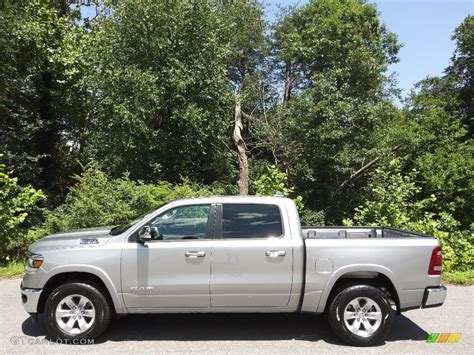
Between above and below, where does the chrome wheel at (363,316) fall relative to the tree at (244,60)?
below

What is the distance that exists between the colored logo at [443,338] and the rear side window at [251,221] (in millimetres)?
2284

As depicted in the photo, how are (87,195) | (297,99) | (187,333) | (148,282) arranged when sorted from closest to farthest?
(148,282) < (187,333) < (87,195) < (297,99)

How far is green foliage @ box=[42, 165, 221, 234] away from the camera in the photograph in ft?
34.1

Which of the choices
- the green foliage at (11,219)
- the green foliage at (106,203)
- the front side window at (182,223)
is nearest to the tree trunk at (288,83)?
the green foliage at (106,203)

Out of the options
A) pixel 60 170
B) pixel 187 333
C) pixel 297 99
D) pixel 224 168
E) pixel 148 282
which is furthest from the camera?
pixel 60 170

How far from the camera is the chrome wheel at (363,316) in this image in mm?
5148

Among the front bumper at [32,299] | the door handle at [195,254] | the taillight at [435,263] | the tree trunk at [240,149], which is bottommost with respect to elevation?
the front bumper at [32,299]

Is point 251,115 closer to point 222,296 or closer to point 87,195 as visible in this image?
point 87,195

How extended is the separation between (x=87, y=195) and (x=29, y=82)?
378 inches

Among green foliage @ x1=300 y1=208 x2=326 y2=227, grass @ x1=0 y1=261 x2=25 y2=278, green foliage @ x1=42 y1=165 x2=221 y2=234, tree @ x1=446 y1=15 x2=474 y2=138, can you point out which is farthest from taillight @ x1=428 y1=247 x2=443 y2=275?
tree @ x1=446 y1=15 x2=474 y2=138

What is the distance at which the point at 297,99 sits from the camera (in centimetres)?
1861

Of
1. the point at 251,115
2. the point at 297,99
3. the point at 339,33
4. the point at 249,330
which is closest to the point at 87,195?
the point at 249,330

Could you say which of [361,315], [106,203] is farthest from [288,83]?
[361,315]

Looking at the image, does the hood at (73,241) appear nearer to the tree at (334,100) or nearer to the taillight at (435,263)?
the taillight at (435,263)
